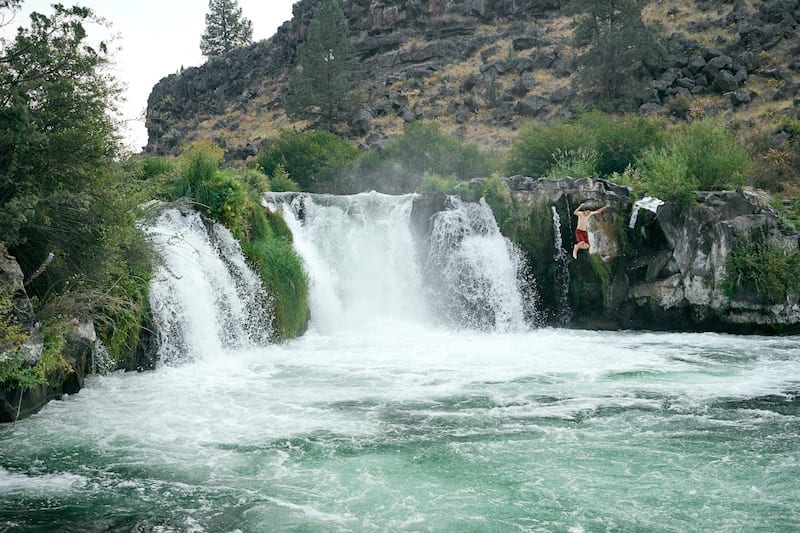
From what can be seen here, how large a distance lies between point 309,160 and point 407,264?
13.5 meters

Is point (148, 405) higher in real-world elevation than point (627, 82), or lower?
lower

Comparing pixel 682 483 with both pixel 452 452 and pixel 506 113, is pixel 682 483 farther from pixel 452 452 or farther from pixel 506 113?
pixel 506 113

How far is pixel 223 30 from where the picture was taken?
225 feet

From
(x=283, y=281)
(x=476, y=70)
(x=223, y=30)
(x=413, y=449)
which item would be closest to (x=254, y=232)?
(x=283, y=281)

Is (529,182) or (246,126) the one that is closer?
(529,182)

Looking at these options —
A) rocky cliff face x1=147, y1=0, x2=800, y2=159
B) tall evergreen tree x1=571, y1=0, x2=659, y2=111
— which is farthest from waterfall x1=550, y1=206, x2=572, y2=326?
tall evergreen tree x1=571, y1=0, x2=659, y2=111

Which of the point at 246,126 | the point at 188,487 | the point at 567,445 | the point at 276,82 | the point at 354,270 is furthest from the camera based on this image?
the point at 276,82

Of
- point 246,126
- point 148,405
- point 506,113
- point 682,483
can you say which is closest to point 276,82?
point 246,126

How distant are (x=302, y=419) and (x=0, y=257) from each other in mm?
3707

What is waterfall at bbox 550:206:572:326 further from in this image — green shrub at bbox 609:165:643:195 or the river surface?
the river surface

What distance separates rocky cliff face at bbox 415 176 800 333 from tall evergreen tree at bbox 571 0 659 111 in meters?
21.9

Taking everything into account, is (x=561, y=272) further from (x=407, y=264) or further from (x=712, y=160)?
(x=712, y=160)

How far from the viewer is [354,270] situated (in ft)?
61.1

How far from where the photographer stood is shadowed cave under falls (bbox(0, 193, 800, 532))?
5.97 metres
